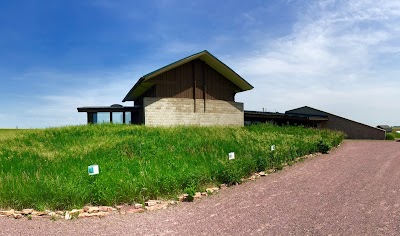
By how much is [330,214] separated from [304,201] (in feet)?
3.64

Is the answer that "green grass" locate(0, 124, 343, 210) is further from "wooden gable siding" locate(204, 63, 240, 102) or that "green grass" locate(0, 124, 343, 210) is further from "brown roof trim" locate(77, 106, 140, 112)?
"wooden gable siding" locate(204, 63, 240, 102)

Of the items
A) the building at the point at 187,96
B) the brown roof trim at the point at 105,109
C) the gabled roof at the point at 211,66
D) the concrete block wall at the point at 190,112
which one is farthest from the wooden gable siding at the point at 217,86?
the brown roof trim at the point at 105,109

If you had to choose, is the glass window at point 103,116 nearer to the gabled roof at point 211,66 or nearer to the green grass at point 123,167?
the gabled roof at point 211,66

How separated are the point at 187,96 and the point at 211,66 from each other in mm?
4240

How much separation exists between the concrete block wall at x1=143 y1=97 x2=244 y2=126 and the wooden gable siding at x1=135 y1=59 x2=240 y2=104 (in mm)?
561

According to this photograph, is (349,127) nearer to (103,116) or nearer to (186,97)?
(186,97)

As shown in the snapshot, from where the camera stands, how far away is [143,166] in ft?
34.1

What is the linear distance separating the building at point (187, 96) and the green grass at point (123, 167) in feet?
23.0

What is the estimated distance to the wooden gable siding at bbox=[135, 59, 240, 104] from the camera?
82.7 ft

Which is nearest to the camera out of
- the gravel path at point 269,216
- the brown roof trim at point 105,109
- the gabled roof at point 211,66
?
the gravel path at point 269,216

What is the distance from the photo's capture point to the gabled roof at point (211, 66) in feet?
79.5

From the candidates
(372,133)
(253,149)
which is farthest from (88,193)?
(372,133)

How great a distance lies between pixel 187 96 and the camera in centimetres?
2638

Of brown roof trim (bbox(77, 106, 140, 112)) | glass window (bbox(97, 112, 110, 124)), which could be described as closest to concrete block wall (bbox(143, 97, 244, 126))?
brown roof trim (bbox(77, 106, 140, 112))
